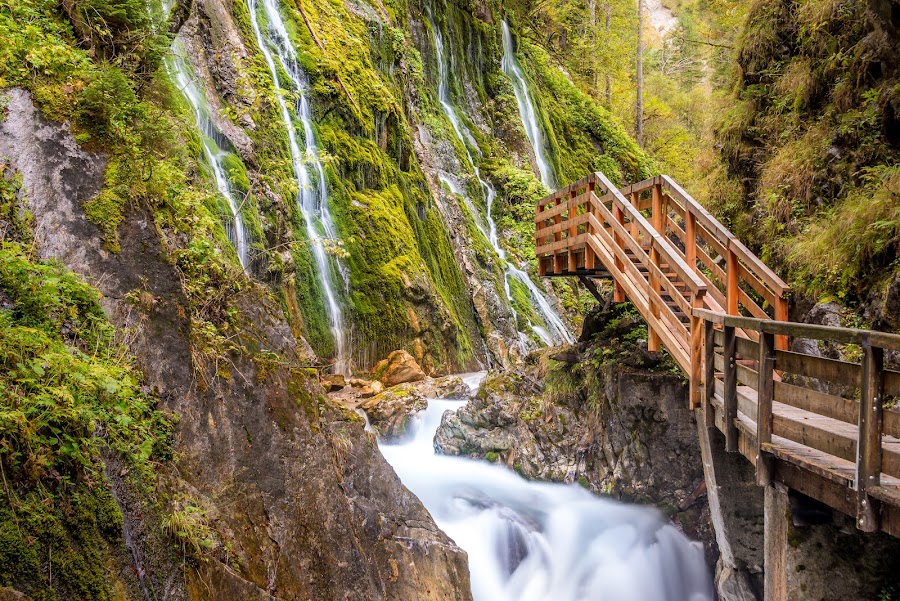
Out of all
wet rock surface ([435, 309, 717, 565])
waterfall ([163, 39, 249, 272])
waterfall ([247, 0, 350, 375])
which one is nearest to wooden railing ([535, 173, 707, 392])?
wet rock surface ([435, 309, 717, 565])

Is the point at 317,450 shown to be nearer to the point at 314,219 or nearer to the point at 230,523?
the point at 230,523

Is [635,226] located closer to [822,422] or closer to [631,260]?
[631,260]

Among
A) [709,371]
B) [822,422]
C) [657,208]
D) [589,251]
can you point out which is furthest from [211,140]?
[822,422]

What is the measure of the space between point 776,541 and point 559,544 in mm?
4104

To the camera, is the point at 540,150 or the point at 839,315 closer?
the point at 839,315

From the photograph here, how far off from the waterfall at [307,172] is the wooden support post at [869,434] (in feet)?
32.3

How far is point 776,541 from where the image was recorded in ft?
15.4

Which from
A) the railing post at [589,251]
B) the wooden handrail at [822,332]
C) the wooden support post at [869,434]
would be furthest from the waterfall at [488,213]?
the wooden support post at [869,434]

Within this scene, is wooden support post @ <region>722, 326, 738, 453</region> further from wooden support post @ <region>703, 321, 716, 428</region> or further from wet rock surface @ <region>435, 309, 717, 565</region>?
wet rock surface @ <region>435, 309, 717, 565</region>

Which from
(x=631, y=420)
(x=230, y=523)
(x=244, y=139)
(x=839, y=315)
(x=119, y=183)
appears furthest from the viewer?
(x=244, y=139)

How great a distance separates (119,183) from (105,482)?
90.6 inches

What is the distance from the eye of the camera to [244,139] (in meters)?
12.2

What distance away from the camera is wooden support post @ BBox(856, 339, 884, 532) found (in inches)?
131

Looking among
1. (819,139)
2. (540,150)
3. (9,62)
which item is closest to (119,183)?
(9,62)
